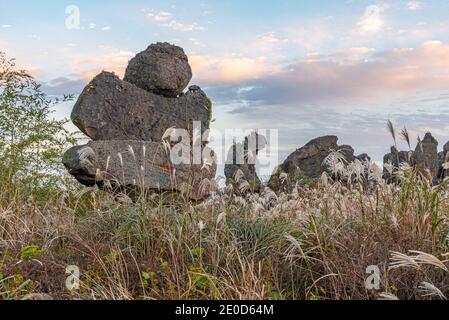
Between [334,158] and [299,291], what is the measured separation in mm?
1476

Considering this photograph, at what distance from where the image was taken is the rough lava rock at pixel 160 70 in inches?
419

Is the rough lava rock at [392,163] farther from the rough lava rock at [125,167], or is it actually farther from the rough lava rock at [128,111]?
the rough lava rock at [128,111]

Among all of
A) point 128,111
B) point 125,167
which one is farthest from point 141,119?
point 125,167

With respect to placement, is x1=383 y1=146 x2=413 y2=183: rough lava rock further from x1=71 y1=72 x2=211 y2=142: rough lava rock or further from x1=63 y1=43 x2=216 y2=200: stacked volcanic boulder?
x1=71 y1=72 x2=211 y2=142: rough lava rock

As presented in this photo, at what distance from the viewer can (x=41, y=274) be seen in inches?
226

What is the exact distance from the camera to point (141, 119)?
33.8ft

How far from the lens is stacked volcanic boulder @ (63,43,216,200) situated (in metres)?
9.44

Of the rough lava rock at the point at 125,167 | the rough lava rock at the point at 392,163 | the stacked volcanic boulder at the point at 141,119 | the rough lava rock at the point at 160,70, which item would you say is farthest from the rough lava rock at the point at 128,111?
the rough lava rock at the point at 392,163

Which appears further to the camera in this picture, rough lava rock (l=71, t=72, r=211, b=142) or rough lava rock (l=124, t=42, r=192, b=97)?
rough lava rock (l=124, t=42, r=192, b=97)

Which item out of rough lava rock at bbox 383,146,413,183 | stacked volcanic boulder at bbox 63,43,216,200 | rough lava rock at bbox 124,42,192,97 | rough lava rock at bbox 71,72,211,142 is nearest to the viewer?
rough lava rock at bbox 383,146,413,183

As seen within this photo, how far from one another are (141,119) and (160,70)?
0.98 m

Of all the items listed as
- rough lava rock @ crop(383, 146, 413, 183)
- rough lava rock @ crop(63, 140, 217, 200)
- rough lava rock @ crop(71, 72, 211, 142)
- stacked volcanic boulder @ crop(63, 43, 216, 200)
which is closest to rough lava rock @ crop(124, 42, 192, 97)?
stacked volcanic boulder @ crop(63, 43, 216, 200)
